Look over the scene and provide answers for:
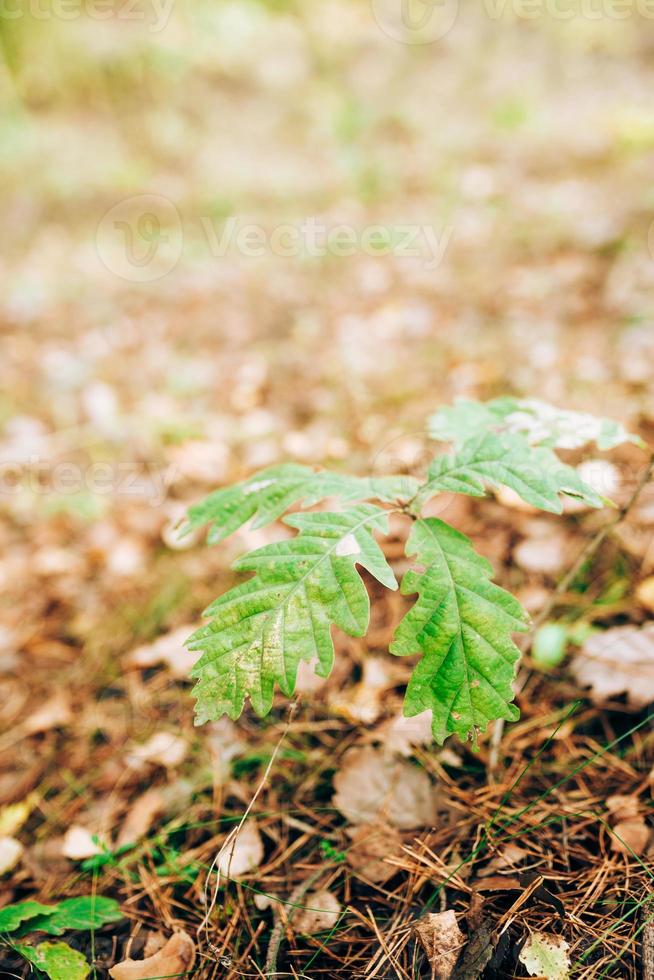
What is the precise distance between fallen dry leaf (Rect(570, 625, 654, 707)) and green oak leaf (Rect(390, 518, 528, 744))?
0.54 meters

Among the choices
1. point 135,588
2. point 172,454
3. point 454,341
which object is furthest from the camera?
point 454,341

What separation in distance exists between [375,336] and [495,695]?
2571mm

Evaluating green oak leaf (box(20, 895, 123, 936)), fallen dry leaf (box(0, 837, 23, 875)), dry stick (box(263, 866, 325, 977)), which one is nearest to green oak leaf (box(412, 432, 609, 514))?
A: dry stick (box(263, 866, 325, 977))

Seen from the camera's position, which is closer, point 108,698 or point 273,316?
point 108,698

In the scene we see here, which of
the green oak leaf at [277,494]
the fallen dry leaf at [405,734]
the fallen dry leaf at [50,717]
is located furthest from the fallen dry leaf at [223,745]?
the green oak leaf at [277,494]

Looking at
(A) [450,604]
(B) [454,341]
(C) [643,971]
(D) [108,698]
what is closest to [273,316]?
(B) [454,341]

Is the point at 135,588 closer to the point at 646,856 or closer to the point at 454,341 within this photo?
the point at 646,856

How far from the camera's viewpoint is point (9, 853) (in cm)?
140

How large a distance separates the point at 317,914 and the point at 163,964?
1.07 feet

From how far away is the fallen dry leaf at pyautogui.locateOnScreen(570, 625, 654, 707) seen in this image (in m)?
1.33

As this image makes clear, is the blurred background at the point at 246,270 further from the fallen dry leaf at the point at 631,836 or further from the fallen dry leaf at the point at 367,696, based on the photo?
the fallen dry leaf at the point at 631,836

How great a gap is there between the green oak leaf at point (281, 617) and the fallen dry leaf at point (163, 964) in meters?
0.59

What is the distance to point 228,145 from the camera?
601cm

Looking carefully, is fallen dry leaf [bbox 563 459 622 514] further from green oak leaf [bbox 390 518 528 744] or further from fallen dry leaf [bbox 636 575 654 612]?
green oak leaf [bbox 390 518 528 744]
